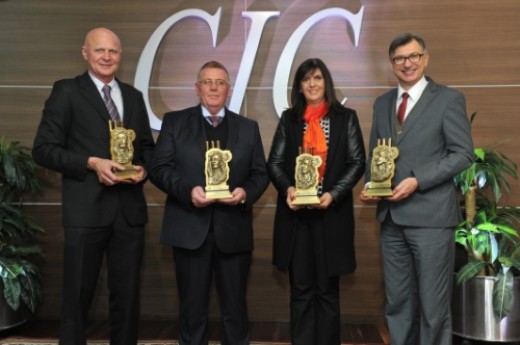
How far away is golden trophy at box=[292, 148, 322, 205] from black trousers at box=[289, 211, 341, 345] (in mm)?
206

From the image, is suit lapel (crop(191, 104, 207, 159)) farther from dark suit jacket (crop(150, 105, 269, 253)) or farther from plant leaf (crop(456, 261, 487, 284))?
plant leaf (crop(456, 261, 487, 284))

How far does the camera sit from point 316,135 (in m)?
2.93

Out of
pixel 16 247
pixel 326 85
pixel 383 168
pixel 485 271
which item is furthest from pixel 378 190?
pixel 16 247

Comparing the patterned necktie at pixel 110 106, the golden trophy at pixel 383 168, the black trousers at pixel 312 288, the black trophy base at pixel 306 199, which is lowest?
the black trousers at pixel 312 288

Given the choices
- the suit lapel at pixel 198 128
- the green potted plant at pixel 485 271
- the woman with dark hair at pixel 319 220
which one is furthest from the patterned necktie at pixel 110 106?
the green potted plant at pixel 485 271

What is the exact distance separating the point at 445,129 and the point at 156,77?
2.22 m

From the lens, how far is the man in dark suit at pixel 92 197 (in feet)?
9.24

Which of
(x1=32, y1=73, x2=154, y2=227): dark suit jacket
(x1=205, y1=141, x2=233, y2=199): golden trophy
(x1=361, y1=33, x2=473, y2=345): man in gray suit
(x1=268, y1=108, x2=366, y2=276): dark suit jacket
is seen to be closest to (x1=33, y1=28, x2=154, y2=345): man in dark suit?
(x1=32, y1=73, x2=154, y2=227): dark suit jacket

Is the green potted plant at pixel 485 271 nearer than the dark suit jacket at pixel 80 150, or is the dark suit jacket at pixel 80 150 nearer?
the dark suit jacket at pixel 80 150

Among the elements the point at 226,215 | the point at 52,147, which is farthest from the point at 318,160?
the point at 52,147

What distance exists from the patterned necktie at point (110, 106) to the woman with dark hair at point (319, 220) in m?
0.87

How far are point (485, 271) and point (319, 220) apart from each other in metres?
1.22

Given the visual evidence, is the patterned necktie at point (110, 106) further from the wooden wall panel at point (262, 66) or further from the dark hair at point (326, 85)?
the wooden wall panel at point (262, 66)

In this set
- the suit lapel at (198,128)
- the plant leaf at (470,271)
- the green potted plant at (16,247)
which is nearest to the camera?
the suit lapel at (198,128)
